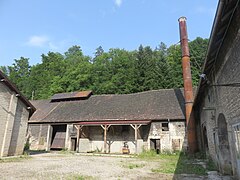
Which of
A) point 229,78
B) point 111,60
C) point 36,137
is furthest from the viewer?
point 111,60

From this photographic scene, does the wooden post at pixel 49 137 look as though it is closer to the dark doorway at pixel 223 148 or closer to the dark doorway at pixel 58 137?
the dark doorway at pixel 58 137

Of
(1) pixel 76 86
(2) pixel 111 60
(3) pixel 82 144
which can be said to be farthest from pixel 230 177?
(2) pixel 111 60

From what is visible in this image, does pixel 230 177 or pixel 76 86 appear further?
pixel 76 86

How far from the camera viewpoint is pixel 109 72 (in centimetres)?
3653

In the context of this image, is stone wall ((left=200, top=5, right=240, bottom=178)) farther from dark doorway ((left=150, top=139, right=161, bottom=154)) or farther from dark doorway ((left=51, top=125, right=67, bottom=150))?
dark doorway ((left=51, top=125, right=67, bottom=150))

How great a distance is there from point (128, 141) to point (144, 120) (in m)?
2.56

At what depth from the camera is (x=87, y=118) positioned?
61.2ft

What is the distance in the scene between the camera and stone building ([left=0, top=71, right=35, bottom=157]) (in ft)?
Result: 42.3

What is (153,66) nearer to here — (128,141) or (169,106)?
(169,106)

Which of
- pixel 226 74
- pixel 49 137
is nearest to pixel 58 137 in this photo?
pixel 49 137

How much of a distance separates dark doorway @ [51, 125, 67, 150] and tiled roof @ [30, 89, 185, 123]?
1.29m

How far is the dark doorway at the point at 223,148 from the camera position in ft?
24.5

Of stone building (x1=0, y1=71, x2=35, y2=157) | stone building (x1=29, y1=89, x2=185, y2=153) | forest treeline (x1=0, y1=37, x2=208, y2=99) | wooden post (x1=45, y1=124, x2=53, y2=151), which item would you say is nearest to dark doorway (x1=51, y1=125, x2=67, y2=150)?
stone building (x1=29, y1=89, x2=185, y2=153)

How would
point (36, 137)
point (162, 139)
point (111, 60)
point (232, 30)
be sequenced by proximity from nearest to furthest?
point (232, 30)
point (162, 139)
point (36, 137)
point (111, 60)
